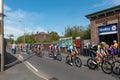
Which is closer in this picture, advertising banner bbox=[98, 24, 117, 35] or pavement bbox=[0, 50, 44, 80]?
pavement bbox=[0, 50, 44, 80]

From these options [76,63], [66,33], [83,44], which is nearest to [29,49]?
[83,44]

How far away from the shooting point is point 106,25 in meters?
33.4

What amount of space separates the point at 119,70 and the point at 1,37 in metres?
7.00

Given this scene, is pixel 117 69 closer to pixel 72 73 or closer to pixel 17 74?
pixel 72 73

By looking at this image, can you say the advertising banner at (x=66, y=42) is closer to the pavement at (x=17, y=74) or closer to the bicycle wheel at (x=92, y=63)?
the bicycle wheel at (x=92, y=63)

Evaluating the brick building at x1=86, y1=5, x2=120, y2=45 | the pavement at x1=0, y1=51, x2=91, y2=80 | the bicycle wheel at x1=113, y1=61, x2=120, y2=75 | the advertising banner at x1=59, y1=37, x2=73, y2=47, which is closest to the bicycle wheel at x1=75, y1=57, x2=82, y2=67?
the pavement at x1=0, y1=51, x2=91, y2=80

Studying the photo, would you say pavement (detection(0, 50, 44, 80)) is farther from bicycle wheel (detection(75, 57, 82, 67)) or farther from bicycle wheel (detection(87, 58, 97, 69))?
bicycle wheel (detection(87, 58, 97, 69))

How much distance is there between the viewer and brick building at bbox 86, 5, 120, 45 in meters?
31.1

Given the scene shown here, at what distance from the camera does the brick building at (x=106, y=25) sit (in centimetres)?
3114

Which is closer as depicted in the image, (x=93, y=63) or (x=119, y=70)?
(x=119, y=70)

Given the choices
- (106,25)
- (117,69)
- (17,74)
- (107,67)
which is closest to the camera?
(117,69)

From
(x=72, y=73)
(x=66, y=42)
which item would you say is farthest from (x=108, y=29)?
(x=72, y=73)

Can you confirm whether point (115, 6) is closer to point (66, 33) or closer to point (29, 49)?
point (29, 49)

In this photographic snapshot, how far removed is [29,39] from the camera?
10475cm
